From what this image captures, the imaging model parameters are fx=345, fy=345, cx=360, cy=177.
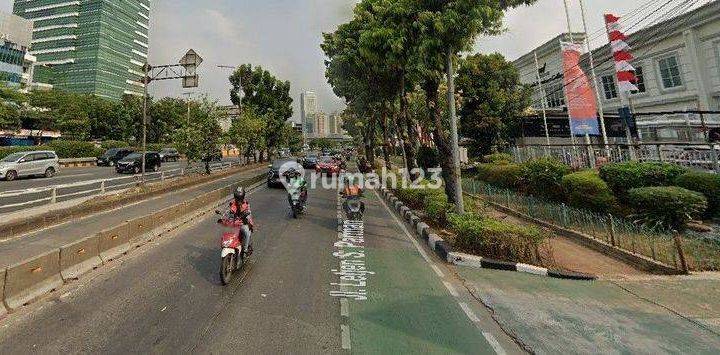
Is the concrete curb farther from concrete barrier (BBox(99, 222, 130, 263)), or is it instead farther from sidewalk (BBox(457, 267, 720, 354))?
concrete barrier (BBox(99, 222, 130, 263))

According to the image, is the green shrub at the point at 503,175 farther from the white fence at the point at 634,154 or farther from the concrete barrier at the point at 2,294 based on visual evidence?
the concrete barrier at the point at 2,294

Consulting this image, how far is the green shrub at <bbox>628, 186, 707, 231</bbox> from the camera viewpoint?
9.00 m

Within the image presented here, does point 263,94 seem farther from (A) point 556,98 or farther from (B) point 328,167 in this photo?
(A) point 556,98

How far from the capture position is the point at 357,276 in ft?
21.7

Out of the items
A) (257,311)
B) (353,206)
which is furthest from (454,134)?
(257,311)

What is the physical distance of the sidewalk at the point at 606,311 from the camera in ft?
14.6

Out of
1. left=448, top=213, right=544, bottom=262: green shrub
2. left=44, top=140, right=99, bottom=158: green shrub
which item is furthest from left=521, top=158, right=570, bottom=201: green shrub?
left=44, top=140, right=99, bottom=158: green shrub

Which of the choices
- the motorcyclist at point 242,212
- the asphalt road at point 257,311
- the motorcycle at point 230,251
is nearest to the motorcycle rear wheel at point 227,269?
the motorcycle at point 230,251

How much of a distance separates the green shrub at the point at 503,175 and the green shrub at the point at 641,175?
4.74 m

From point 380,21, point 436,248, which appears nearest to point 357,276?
point 436,248

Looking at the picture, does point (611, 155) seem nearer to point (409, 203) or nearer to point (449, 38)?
point (409, 203)

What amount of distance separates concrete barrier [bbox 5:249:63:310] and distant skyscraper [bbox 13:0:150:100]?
117962 mm

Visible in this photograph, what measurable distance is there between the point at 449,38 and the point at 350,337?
9455 mm

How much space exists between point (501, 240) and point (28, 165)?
26.6 meters
